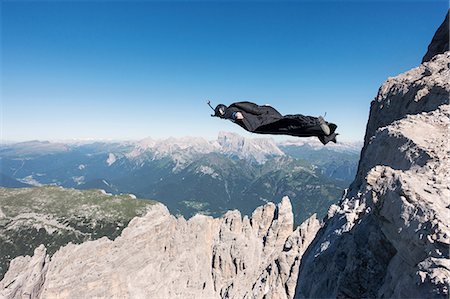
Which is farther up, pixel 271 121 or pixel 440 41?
pixel 440 41

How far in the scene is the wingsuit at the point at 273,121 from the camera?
967 centimetres

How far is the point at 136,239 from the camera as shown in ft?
326

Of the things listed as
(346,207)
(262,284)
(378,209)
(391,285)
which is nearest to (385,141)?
(346,207)

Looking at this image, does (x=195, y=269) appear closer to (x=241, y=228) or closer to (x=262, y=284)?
(x=241, y=228)

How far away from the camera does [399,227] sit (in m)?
10.3

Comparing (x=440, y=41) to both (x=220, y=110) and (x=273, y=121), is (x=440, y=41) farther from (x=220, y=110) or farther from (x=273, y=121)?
(x=220, y=110)

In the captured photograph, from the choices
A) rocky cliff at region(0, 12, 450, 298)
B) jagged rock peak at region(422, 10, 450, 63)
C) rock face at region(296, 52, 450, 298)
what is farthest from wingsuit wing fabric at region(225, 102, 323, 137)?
jagged rock peak at region(422, 10, 450, 63)

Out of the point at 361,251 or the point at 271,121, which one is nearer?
the point at 271,121

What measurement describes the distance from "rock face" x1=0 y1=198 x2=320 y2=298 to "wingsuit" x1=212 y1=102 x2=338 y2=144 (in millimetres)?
59857

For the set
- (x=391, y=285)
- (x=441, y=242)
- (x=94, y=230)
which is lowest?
(x=94, y=230)

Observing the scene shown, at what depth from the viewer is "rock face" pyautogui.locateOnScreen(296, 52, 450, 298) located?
8625mm

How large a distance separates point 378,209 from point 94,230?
183 metres

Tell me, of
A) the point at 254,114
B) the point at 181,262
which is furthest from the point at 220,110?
the point at 181,262

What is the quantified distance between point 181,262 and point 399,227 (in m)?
89.1
